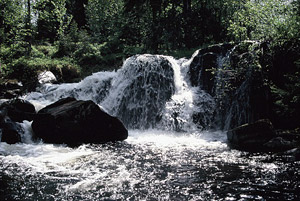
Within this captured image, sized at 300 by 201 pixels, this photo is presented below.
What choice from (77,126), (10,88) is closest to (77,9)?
(10,88)

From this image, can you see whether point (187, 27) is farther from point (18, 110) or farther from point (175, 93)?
point (18, 110)

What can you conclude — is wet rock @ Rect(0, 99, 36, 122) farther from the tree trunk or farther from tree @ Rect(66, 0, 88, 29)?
tree @ Rect(66, 0, 88, 29)

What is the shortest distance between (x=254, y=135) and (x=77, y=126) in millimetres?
6834

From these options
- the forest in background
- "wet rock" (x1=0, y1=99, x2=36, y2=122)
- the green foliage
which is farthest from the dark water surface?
the forest in background

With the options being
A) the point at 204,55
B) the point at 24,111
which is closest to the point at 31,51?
the point at 24,111

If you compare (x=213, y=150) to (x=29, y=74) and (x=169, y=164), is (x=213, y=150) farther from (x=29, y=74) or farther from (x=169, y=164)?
(x=29, y=74)

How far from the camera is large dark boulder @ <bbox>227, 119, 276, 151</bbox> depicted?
898 centimetres

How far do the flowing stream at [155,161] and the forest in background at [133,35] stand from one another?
414 cm

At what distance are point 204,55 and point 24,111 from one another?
10034 mm

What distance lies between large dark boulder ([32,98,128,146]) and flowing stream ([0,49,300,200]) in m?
0.47

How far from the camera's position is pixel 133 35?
28141mm

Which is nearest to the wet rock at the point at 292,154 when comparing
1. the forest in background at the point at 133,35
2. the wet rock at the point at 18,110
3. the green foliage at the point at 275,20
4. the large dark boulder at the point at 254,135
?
the large dark boulder at the point at 254,135

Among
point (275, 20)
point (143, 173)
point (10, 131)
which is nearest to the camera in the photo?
point (143, 173)

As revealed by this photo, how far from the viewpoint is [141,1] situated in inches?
1014
